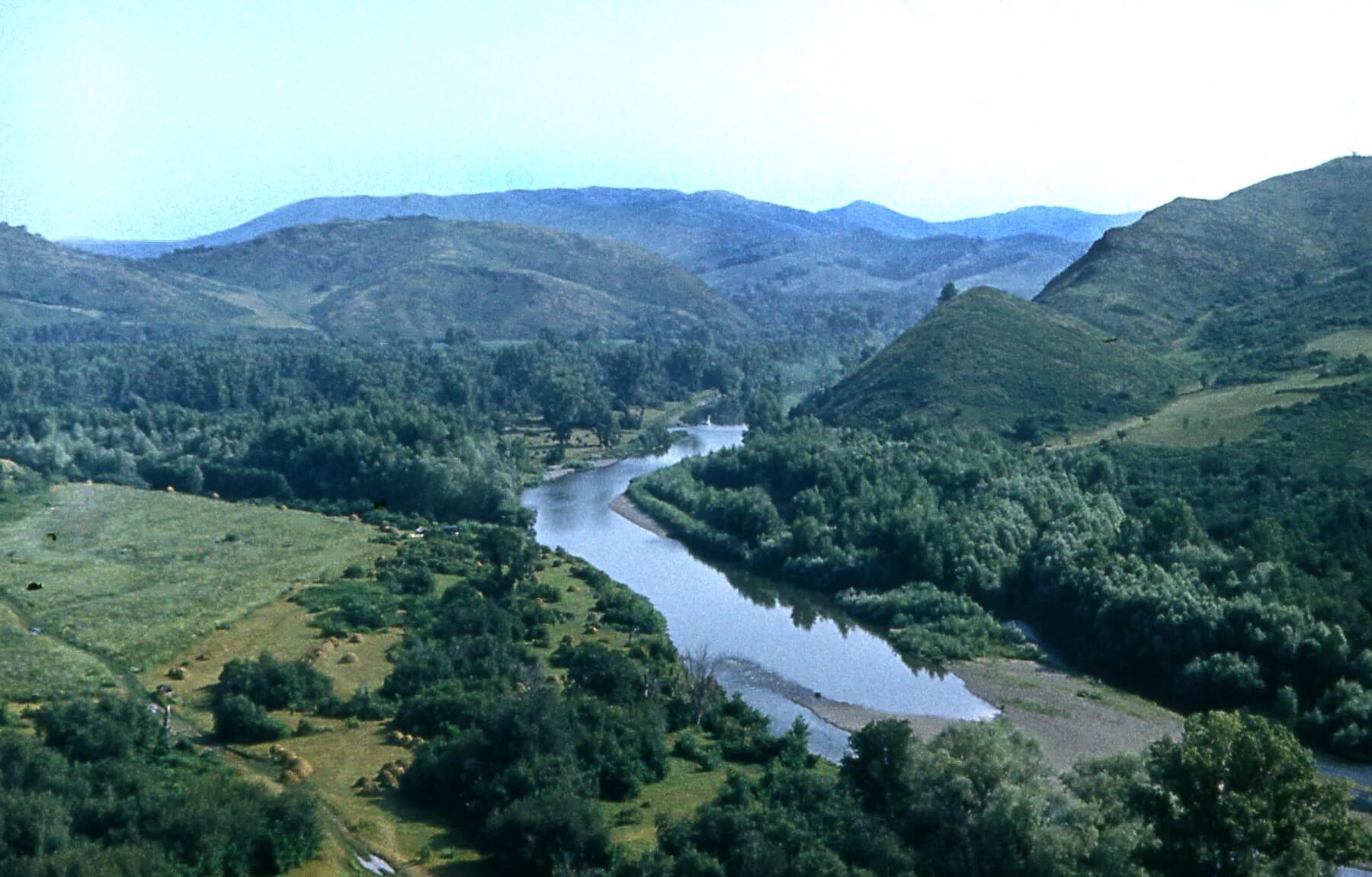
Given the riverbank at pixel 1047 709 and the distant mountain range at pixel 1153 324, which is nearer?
the riverbank at pixel 1047 709

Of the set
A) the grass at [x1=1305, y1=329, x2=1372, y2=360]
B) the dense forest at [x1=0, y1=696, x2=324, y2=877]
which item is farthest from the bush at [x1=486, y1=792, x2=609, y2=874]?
the grass at [x1=1305, y1=329, x2=1372, y2=360]

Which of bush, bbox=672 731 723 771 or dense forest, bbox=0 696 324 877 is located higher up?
dense forest, bbox=0 696 324 877

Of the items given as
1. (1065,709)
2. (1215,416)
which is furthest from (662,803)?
(1215,416)

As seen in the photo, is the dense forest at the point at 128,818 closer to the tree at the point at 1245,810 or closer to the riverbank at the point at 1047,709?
the riverbank at the point at 1047,709

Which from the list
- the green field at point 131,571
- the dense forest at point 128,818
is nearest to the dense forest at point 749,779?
the dense forest at point 128,818

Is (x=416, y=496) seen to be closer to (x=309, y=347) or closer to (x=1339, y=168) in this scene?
(x=309, y=347)

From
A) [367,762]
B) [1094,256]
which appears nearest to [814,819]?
[367,762]

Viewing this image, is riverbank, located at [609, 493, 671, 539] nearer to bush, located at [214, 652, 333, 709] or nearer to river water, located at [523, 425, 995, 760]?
river water, located at [523, 425, 995, 760]
